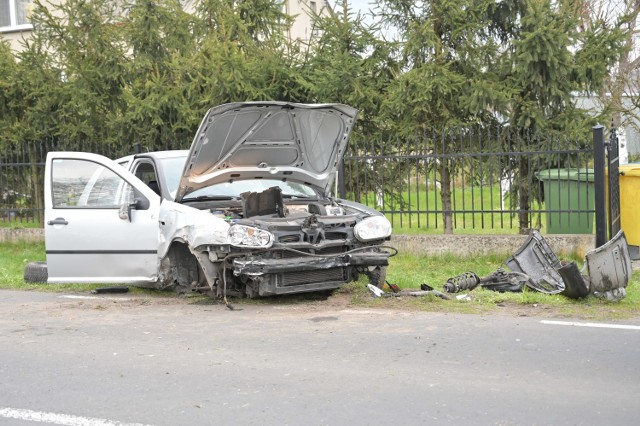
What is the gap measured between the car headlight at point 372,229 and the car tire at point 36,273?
428 cm

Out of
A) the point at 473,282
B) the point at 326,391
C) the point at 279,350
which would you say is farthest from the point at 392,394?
the point at 473,282

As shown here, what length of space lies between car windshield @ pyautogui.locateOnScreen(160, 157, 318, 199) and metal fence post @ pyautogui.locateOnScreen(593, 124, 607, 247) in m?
3.48

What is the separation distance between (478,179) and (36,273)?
6.04m

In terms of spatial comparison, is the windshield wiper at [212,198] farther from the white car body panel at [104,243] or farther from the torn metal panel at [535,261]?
the torn metal panel at [535,261]

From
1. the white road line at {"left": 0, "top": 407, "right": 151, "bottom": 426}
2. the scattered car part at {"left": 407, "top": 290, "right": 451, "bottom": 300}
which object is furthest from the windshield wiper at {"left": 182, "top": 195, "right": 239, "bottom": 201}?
the white road line at {"left": 0, "top": 407, "right": 151, "bottom": 426}

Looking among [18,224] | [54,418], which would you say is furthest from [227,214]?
[18,224]

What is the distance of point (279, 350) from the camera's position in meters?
6.77

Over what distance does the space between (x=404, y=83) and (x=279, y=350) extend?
656 cm

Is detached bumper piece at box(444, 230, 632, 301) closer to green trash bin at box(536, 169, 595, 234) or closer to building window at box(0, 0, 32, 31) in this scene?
green trash bin at box(536, 169, 595, 234)

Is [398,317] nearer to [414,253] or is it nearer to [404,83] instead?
[414,253]

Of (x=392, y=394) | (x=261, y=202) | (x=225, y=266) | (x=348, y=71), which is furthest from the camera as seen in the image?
(x=348, y=71)

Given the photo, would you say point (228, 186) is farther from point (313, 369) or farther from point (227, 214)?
point (313, 369)

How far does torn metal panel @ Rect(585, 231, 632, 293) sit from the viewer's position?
836 centimetres

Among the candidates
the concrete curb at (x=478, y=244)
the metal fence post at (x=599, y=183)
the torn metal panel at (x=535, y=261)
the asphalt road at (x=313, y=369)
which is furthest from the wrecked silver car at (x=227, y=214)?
the metal fence post at (x=599, y=183)
